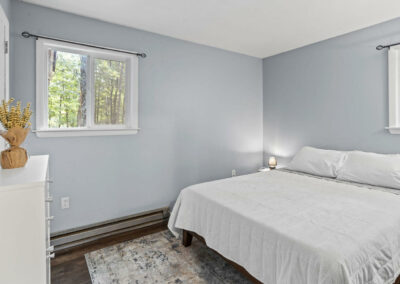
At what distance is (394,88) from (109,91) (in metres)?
3.29

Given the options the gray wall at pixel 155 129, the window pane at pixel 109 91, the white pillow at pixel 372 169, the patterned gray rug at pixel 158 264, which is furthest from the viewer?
the window pane at pixel 109 91

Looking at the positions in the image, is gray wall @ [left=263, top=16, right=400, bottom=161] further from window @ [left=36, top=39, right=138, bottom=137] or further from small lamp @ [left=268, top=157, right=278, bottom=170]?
window @ [left=36, top=39, right=138, bottom=137]

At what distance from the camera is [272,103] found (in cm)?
395

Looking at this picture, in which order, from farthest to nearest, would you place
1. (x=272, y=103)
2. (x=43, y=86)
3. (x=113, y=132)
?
1. (x=272, y=103)
2. (x=113, y=132)
3. (x=43, y=86)

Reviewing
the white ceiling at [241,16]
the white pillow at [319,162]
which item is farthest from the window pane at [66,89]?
the white pillow at [319,162]

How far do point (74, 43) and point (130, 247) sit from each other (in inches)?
87.0

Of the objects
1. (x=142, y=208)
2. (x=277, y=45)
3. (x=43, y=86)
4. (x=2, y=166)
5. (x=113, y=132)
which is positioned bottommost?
(x=142, y=208)

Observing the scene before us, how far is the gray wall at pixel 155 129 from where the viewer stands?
2307mm

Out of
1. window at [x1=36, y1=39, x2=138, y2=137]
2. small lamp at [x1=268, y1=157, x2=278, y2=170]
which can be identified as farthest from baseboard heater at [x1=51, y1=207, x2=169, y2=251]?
small lamp at [x1=268, y1=157, x2=278, y2=170]

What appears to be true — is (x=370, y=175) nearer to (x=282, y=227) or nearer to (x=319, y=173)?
(x=319, y=173)

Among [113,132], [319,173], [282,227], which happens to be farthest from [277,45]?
[282,227]

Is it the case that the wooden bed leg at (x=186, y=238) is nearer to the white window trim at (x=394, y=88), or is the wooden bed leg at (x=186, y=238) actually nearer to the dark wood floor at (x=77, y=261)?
the dark wood floor at (x=77, y=261)

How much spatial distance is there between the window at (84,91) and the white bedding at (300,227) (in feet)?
4.33

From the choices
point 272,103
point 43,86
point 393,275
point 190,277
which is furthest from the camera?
point 272,103
